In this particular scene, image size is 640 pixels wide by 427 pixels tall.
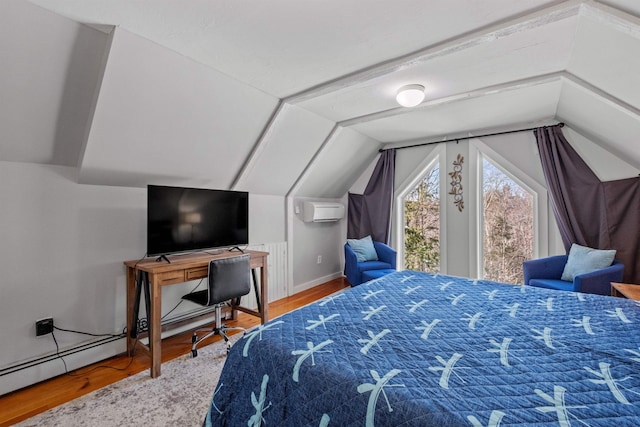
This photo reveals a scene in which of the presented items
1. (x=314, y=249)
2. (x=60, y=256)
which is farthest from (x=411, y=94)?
(x=60, y=256)

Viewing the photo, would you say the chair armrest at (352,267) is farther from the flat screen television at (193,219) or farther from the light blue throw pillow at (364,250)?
the flat screen television at (193,219)

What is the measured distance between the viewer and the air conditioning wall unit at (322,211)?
14.4 feet

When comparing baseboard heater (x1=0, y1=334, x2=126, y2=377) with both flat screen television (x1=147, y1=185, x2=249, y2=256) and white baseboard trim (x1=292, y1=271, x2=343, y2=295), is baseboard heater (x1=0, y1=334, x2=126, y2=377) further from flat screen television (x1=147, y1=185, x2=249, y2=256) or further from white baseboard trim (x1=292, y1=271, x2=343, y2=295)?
white baseboard trim (x1=292, y1=271, x2=343, y2=295)

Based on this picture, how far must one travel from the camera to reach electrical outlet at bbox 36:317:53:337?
211 centimetres

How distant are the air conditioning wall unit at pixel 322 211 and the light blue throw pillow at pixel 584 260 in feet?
9.98

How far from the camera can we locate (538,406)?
875mm

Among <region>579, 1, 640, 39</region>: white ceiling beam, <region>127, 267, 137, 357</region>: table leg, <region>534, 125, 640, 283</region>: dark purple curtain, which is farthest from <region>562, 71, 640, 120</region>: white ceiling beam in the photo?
<region>127, 267, 137, 357</region>: table leg

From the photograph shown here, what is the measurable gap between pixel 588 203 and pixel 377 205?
2.53m

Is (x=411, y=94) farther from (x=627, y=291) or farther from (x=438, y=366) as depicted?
(x=627, y=291)

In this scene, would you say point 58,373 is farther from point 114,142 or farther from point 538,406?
point 538,406

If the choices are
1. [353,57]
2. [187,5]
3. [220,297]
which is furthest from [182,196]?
[353,57]

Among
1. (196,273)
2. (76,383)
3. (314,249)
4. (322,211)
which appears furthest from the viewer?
(314,249)

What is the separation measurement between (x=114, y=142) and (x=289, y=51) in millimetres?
1541

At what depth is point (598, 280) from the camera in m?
2.59
